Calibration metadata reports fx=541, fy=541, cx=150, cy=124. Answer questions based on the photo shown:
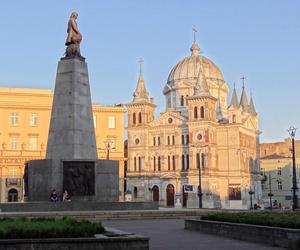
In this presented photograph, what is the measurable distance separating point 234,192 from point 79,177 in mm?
66139

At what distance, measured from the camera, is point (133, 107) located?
100938 millimetres

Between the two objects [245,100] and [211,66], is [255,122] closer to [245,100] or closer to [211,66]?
[245,100]

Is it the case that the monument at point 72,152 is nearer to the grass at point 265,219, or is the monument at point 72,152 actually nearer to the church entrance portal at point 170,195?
the grass at point 265,219

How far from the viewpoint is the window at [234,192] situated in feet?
307

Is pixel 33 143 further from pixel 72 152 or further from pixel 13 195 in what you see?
pixel 72 152

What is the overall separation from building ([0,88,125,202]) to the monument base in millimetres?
41935

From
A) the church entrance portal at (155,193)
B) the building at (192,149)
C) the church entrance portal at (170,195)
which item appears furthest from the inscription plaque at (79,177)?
the church entrance portal at (155,193)

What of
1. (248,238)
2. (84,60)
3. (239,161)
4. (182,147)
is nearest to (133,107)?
(182,147)

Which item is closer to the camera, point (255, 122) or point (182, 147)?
point (182, 147)

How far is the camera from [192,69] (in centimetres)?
10519

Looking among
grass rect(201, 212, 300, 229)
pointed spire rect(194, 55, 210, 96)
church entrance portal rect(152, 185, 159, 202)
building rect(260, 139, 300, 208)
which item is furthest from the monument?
building rect(260, 139, 300, 208)

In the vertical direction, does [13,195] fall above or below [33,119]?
below

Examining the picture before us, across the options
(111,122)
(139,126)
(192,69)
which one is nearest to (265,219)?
(111,122)

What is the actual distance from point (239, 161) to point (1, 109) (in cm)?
4109
